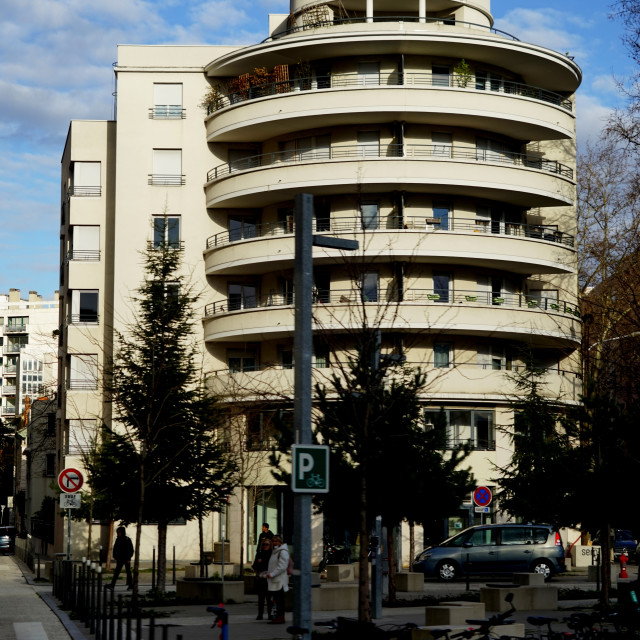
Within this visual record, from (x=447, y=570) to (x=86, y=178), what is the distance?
89.8 feet

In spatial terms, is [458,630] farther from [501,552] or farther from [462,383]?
[462,383]

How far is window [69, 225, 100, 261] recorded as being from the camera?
5519 centimetres

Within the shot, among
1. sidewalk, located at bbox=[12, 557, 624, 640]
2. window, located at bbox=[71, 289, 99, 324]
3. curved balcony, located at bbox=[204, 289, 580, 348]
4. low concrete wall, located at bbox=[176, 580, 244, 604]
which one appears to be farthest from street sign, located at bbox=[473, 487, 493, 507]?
window, located at bbox=[71, 289, 99, 324]

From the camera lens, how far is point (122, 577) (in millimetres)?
41406

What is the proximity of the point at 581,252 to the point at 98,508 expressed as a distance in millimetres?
27876

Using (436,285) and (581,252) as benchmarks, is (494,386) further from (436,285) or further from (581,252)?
(581,252)

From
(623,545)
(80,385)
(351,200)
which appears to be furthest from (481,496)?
(80,385)

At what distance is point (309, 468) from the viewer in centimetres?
1286

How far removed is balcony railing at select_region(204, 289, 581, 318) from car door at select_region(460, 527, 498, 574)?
33.7 feet

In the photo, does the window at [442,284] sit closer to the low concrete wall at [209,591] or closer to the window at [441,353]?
the window at [441,353]

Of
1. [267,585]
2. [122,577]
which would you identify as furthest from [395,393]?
[122,577]

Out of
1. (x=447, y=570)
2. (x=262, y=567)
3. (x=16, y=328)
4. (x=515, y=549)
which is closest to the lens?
(x=262, y=567)

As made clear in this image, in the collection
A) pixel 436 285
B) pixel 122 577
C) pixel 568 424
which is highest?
pixel 436 285

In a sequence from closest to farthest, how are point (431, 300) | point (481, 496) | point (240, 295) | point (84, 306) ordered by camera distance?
point (481, 496) < point (431, 300) < point (240, 295) < point (84, 306)
